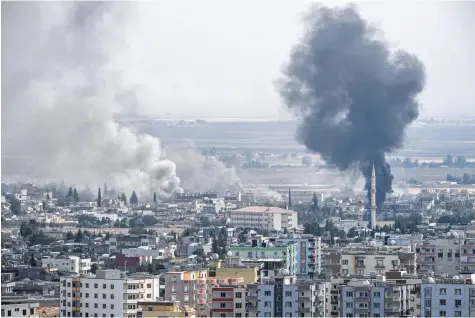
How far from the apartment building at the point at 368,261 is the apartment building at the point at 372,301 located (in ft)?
15.7

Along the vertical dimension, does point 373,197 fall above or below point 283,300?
above

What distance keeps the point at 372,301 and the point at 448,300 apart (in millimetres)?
534

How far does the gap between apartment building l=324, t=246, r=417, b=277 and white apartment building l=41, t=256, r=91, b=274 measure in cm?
367

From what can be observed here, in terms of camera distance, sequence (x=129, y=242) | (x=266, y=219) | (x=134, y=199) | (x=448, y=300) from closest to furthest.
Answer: (x=448, y=300), (x=129, y=242), (x=266, y=219), (x=134, y=199)

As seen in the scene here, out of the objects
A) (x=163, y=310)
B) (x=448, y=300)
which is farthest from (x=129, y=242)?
(x=163, y=310)

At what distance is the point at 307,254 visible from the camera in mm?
23250

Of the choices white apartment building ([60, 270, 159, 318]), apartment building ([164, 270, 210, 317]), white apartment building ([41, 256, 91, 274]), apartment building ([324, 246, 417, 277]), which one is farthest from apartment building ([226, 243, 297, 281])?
white apartment building ([60, 270, 159, 318])

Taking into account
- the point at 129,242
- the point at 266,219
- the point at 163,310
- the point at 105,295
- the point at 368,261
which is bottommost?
the point at 163,310

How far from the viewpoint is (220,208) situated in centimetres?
4059

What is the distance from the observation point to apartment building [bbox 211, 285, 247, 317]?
584 inches

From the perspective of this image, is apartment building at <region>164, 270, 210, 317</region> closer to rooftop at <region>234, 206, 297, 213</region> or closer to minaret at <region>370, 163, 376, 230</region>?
minaret at <region>370, 163, 376, 230</region>

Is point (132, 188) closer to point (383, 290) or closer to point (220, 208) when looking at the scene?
point (220, 208)

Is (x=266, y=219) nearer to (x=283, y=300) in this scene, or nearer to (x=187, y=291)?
(x=187, y=291)

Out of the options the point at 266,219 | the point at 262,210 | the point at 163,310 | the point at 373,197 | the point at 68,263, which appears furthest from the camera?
the point at 262,210
